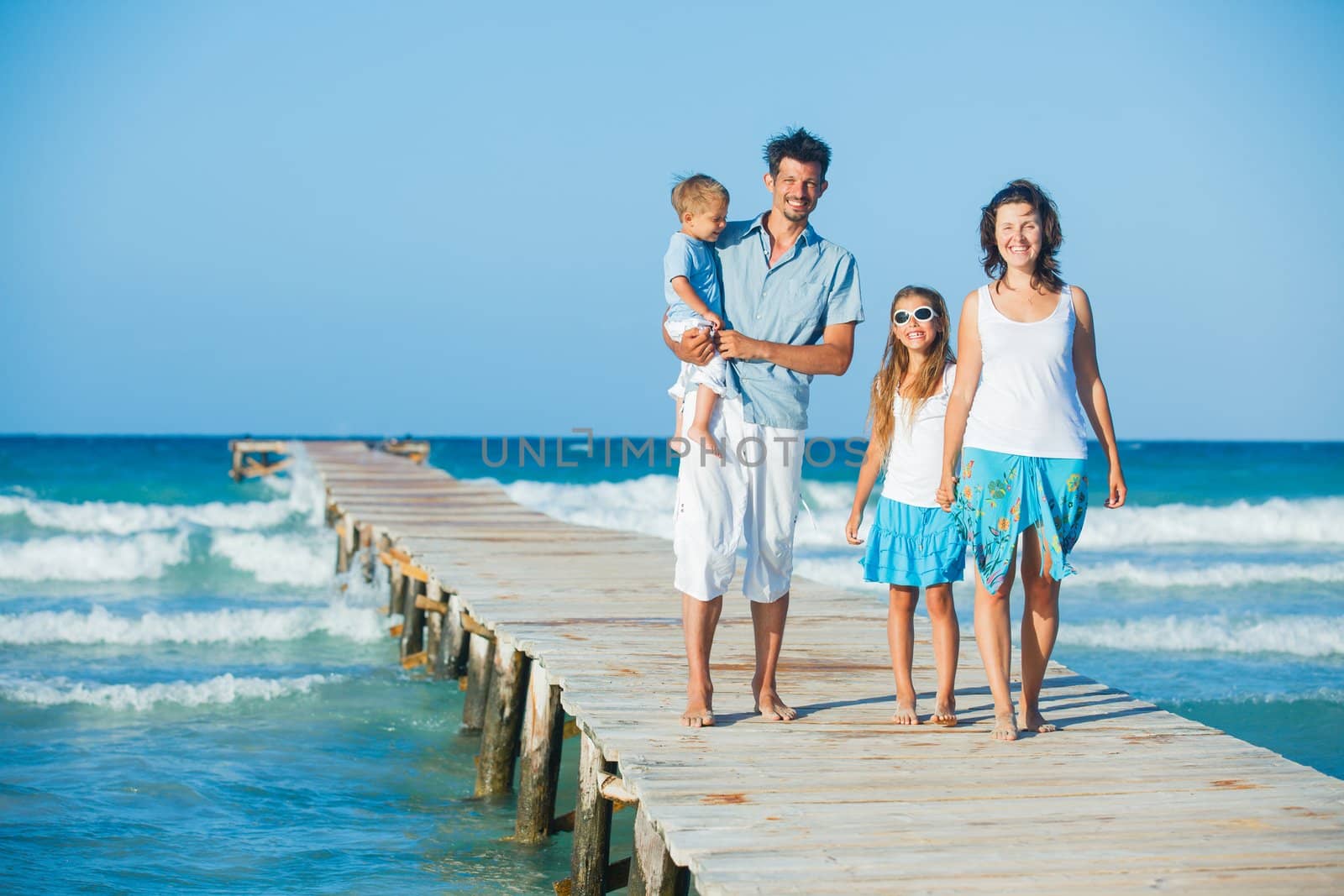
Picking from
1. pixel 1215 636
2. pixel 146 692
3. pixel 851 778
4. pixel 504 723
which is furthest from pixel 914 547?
pixel 1215 636

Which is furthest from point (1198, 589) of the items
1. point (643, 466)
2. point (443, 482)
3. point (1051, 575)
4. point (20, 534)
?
point (643, 466)

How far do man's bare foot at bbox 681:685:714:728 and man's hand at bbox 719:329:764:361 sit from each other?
119 centimetres

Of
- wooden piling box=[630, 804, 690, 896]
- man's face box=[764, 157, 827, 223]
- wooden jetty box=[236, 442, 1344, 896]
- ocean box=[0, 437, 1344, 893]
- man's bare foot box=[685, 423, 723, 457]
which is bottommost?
ocean box=[0, 437, 1344, 893]

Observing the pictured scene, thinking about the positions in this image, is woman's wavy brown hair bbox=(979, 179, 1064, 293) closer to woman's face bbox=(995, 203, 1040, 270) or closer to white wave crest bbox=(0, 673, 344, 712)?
woman's face bbox=(995, 203, 1040, 270)

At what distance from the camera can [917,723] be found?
4574 mm

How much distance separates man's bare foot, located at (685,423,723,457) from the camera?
412 centimetres

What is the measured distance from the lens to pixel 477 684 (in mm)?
7922

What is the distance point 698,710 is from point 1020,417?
1.49 m

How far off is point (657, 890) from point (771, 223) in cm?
220

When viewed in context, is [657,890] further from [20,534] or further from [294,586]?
[20,534]

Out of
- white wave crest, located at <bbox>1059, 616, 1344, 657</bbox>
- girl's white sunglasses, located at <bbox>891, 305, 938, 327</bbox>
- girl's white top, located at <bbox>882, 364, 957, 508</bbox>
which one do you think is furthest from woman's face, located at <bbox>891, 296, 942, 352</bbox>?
white wave crest, located at <bbox>1059, 616, 1344, 657</bbox>

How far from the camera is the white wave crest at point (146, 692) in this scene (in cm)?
798

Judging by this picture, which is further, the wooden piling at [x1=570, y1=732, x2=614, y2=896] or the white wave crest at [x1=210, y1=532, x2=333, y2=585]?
the white wave crest at [x1=210, y1=532, x2=333, y2=585]

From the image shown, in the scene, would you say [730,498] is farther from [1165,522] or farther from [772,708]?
[1165,522]
